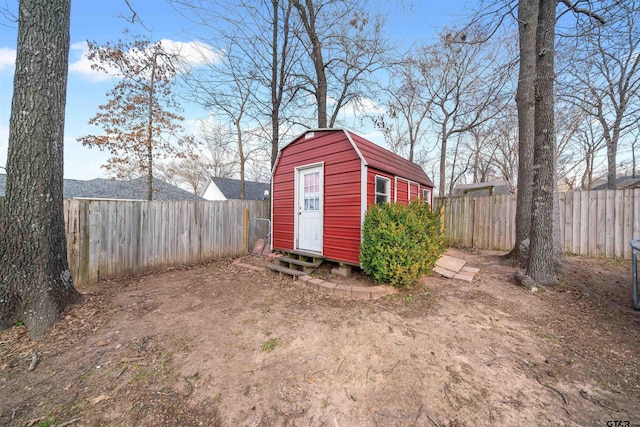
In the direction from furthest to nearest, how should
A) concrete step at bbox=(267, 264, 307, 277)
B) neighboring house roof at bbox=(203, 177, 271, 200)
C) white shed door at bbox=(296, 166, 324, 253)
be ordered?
neighboring house roof at bbox=(203, 177, 271, 200) → white shed door at bbox=(296, 166, 324, 253) → concrete step at bbox=(267, 264, 307, 277)

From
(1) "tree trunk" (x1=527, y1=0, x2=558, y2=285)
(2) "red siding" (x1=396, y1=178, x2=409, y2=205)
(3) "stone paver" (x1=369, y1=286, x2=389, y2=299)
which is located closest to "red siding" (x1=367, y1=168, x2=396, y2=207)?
(2) "red siding" (x1=396, y1=178, x2=409, y2=205)

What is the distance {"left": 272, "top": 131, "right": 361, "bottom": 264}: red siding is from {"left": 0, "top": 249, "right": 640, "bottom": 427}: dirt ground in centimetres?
Answer: 143

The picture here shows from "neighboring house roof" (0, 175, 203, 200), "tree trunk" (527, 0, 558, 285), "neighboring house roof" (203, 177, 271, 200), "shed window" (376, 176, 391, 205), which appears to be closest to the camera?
"tree trunk" (527, 0, 558, 285)

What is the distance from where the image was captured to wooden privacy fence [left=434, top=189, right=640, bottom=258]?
18.1ft

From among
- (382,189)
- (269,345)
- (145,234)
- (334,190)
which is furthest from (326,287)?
(145,234)

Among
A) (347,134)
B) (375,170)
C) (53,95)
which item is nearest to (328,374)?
(375,170)

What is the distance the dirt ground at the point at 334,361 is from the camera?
1.68m

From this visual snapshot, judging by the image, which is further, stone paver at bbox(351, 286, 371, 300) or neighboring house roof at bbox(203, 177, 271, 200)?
neighboring house roof at bbox(203, 177, 271, 200)

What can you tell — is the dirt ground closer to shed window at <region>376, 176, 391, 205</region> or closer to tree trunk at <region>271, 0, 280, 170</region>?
shed window at <region>376, 176, 391, 205</region>

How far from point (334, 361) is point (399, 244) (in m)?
2.04

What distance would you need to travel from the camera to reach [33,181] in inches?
109

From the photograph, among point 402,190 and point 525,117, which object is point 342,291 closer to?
point 402,190

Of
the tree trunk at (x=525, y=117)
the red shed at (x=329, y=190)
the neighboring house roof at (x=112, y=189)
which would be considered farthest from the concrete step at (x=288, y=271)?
the neighboring house roof at (x=112, y=189)

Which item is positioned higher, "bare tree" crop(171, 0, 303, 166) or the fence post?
"bare tree" crop(171, 0, 303, 166)
